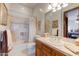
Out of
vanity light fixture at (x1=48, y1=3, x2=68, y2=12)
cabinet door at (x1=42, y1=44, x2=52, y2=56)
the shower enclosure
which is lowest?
A: cabinet door at (x1=42, y1=44, x2=52, y2=56)

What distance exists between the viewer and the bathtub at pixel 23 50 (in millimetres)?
1641

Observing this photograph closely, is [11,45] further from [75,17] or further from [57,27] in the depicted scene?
[75,17]

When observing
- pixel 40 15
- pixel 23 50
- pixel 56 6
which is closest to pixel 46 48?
pixel 23 50

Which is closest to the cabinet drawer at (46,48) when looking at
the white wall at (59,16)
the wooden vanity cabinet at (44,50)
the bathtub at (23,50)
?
the wooden vanity cabinet at (44,50)

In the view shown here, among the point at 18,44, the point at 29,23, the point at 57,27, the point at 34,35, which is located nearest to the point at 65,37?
the point at 57,27

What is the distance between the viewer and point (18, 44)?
167 centimetres

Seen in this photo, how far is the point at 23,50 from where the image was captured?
168cm

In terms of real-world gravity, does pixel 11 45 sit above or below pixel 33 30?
below

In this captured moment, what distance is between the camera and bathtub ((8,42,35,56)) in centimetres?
164

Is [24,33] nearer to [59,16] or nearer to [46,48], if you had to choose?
[46,48]

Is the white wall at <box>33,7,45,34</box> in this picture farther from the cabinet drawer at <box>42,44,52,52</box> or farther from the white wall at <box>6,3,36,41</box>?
the cabinet drawer at <box>42,44,52,52</box>

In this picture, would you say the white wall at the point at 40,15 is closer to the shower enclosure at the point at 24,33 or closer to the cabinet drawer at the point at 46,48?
the shower enclosure at the point at 24,33

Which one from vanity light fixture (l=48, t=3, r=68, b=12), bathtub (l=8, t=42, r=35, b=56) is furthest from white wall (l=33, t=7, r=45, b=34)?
bathtub (l=8, t=42, r=35, b=56)

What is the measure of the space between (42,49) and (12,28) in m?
0.54
